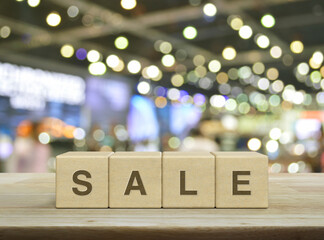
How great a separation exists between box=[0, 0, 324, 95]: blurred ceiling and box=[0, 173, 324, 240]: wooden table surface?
5711 mm

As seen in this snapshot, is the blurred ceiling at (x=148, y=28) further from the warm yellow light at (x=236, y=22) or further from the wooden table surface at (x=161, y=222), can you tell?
the wooden table surface at (x=161, y=222)

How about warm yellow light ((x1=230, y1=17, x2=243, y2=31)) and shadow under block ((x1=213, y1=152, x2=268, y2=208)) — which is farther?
warm yellow light ((x1=230, y1=17, x2=243, y2=31))

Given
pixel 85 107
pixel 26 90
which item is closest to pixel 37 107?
pixel 26 90

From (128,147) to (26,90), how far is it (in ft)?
9.01

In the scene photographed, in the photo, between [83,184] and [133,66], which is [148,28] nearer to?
[133,66]

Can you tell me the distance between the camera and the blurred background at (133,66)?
22.5 feet

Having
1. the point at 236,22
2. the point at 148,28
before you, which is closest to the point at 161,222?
the point at 236,22

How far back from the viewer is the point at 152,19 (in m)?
7.77

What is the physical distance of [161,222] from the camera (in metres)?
0.88

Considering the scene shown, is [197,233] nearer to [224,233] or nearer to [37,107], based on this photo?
[224,233]

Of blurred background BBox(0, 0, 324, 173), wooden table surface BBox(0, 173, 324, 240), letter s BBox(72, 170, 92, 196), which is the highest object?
blurred background BBox(0, 0, 324, 173)

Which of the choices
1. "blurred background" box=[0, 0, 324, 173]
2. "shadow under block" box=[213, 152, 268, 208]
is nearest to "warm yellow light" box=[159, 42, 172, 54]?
"blurred background" box=[0, 0, 324, 173]

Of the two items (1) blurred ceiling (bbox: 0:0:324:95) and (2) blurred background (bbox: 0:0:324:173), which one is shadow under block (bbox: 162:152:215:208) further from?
(1) blurred ceiling (bbox: 0:0:324:95)

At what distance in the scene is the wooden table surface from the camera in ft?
2.79
